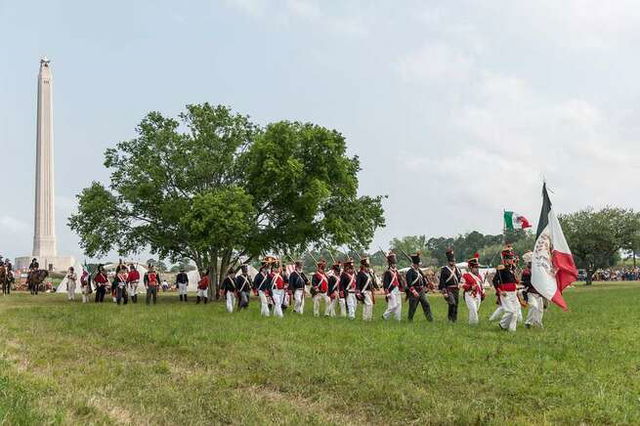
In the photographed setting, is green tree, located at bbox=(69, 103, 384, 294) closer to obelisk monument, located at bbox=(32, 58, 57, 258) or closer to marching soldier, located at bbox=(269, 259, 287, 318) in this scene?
marching soldier, located at bbox=(269, 259, 287, 318)

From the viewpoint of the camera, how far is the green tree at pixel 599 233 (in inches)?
2726

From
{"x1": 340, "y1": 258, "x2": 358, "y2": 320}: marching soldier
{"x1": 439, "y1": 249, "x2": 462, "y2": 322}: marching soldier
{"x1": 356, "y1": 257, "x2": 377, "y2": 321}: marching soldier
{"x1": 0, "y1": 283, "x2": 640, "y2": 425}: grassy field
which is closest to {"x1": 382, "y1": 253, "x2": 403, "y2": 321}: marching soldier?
{"x1": 356, "y1": 257, "x2": 377, "y2": 321}: marching soldier

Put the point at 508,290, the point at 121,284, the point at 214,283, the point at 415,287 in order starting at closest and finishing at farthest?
the point at 508,290
the point at 415,287
the point at 121,284
the point at 214,283

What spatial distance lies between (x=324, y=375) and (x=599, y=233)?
65304mm

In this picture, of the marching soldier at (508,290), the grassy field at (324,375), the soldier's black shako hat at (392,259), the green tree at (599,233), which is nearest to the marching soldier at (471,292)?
the marching soldier at (508,290)

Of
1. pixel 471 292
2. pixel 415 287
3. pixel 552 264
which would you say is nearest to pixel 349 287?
pixel 415 287

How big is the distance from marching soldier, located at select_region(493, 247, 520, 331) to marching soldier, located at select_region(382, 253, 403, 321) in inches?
131

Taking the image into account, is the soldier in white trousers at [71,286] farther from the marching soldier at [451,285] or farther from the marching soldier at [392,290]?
the marching soldier at [451,285]

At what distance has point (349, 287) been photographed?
22.1 metres

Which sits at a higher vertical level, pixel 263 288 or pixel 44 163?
pixel 44 163

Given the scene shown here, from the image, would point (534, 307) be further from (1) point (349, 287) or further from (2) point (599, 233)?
(2) point (599, 233)

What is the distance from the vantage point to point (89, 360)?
12414mm

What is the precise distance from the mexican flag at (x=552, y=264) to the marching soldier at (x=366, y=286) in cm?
567

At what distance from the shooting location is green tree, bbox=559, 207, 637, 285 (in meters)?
69.2
